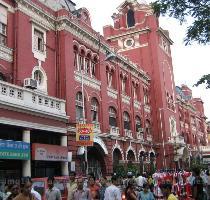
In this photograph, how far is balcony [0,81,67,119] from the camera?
18.8 meters

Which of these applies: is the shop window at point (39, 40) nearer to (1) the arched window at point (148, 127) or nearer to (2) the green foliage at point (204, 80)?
(2) the green foliage at point (204, 80)

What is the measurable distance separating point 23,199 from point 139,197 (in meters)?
4.37

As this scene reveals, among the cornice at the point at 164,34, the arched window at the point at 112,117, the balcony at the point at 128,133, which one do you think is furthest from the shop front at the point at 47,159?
the cornice at the point at 164,34

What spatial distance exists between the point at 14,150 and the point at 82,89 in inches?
341

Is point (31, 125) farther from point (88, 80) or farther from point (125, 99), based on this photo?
point (125, 99)

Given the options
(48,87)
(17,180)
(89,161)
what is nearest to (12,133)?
(17,180)

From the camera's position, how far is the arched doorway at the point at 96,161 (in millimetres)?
28250

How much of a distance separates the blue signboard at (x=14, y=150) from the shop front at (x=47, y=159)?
0.78m

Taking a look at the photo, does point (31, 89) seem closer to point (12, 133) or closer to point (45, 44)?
point (12, 133)

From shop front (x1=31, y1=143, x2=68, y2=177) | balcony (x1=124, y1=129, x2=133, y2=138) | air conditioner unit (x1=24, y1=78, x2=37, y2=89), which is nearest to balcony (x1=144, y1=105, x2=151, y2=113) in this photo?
balcony (x1=124, y1=129, x2=133, y2=138)

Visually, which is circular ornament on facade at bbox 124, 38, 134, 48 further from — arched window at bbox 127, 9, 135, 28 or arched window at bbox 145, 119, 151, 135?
arched window at bbox 145, 119, 151, 135

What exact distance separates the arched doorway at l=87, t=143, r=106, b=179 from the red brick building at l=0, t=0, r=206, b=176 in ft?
0.25

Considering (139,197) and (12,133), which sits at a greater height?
(12,133)

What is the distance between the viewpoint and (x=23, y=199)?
851 centimetres
